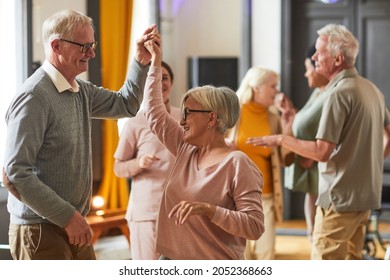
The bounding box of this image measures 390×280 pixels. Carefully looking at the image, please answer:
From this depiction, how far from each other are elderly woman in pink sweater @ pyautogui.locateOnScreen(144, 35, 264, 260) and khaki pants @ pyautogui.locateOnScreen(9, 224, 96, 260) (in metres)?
0.26

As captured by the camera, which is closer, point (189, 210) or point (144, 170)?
point (189, 210)

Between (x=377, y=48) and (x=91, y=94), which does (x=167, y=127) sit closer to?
(x=91, y=94)

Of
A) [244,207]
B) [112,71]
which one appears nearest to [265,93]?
[112,71]

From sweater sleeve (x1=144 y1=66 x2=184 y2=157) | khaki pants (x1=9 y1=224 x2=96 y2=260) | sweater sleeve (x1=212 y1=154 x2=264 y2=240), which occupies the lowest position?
khaki pants (x1=9 y1=224 x2=96 y2=260)

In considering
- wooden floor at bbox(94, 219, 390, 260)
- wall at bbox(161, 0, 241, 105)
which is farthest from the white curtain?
wall at bbox(161, 0, 241, 105)

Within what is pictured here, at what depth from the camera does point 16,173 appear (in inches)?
78.0

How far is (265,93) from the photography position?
4059 millimetres

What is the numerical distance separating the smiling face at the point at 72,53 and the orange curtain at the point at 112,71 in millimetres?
3017

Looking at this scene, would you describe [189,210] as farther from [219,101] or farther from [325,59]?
[325,59]

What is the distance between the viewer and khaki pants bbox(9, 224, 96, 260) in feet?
6.95

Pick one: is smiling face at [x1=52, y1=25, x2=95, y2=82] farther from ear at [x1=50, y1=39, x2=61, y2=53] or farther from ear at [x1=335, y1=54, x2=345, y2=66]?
ear at [x1=335, y1=54, x2=345, y2=66]

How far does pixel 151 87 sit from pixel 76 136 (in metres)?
0.27

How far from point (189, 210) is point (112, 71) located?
337cm

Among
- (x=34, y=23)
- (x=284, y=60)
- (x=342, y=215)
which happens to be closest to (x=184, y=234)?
(x=342, y=215)
